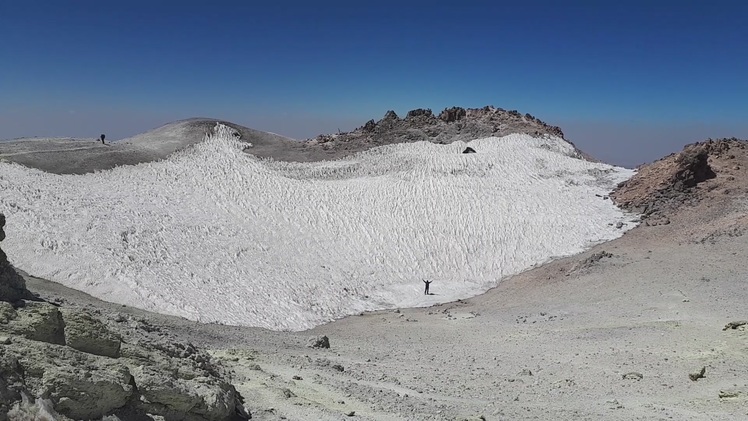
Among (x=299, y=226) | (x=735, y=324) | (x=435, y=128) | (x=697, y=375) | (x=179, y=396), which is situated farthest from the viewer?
(x=435, y=128)

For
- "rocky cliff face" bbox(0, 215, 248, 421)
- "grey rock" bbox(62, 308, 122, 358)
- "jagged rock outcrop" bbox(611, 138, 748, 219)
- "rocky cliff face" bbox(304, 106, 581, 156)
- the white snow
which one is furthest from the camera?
"rocky cliff face" bbox(304, 106, 581, 156)

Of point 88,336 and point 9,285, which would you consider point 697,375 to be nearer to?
point 88,336

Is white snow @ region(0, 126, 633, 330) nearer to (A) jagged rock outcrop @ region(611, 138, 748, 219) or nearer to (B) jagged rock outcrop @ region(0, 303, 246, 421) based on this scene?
(A) jagged rock outcrop @ region(611, 138, 748, 219)

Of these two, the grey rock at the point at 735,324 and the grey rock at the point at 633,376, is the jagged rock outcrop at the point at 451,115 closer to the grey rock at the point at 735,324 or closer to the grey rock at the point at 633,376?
the grey rock at the point at 735,324

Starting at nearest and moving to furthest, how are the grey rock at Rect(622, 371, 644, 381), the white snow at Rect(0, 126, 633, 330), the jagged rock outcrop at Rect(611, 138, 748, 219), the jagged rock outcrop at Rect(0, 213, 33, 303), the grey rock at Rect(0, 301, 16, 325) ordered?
the grey rock at Rect(0, 301, 16, 325) → the jagged rock outcrop at Rect(0, 213, 33, 303) → the grey rock at Rect(622, 371, 644, 381) → the white snow at Rect(0, 126, 633, 330) → the jagged rock outcrop at Rect(611, 138, 748, 219)

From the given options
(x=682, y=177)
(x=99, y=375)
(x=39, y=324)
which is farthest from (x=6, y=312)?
(x=682, y=177)

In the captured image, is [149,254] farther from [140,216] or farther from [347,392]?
[347,392]

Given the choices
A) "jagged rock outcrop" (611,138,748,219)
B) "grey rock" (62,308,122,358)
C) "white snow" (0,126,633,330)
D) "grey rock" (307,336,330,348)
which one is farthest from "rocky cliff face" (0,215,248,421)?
"jagged rock outcrop" (611,138,748,219)
